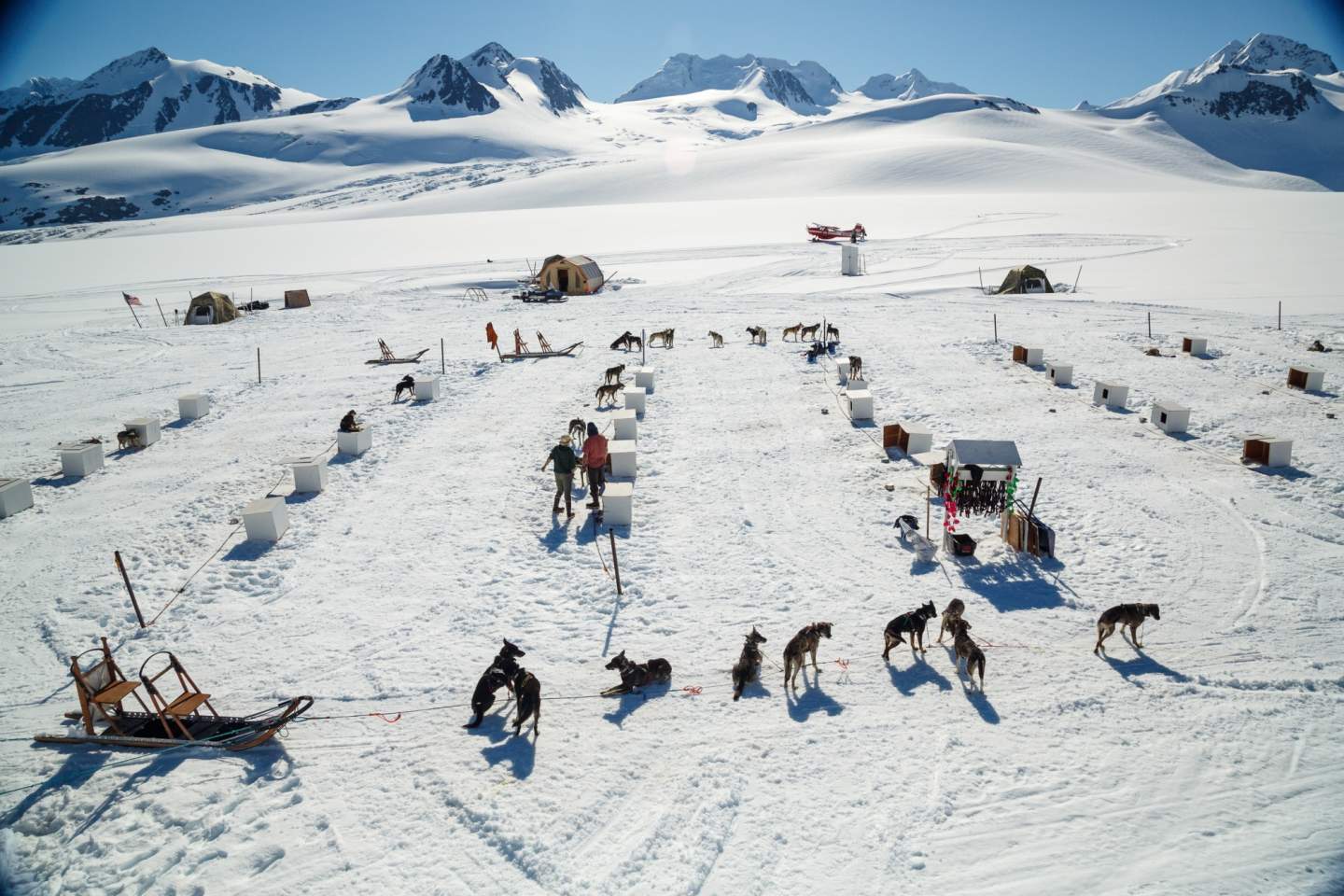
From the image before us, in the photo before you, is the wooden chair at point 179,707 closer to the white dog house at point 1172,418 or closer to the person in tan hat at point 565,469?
the person in tan hat at point 565,469

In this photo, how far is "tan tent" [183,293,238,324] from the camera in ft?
103

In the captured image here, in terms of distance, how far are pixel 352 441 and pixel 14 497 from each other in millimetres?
5405

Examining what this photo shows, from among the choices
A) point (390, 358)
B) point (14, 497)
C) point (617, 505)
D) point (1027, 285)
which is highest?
point (1027, 285)

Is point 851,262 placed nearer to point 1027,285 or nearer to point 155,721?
point 1027,285

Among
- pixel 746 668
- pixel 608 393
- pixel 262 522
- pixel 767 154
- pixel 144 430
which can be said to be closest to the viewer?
pixel 746 668

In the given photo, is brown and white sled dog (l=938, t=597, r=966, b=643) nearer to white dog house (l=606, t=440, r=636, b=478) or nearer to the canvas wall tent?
white dog house (l=606, t=440, r=636, b=478)

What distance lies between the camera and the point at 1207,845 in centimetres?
600

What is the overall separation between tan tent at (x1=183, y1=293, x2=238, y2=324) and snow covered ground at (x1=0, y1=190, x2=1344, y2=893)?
921 cm

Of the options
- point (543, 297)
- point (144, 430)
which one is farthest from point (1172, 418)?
point (543, 297)

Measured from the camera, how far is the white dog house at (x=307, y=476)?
44.3ft

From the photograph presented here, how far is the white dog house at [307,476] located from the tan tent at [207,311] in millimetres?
22100

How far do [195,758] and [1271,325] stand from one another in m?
30.1

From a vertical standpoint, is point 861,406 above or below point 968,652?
above

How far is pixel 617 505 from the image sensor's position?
12039mm
